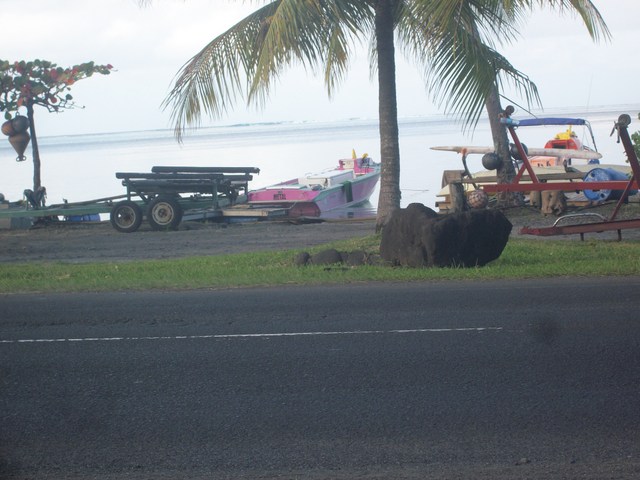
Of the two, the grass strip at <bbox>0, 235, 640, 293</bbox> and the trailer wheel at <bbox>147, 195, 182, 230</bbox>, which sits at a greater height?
the trailer wheel at <bbox>147, 195, 182, 230</bbox>

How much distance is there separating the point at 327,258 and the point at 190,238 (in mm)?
6115

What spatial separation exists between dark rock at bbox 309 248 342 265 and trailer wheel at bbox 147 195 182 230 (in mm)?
7719

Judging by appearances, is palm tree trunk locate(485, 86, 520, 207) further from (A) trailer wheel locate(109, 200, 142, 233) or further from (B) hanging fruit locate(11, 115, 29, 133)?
(B) hanging fruit locate(11, 115, 29, 133)

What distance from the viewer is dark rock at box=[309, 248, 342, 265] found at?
1398 centimetres

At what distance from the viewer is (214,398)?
6805mm

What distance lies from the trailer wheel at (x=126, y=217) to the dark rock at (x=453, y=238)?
9481 millimetres

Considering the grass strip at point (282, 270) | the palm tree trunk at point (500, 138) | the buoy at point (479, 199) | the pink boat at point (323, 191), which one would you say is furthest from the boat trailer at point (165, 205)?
the buoy at point (479, 199)

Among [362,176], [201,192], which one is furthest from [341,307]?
[362,176]

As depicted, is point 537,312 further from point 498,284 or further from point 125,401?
point 125,401

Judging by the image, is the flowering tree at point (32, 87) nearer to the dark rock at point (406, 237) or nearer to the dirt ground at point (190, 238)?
the dirt ground at point (190, 238)

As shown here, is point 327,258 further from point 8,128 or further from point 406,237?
point 8,128

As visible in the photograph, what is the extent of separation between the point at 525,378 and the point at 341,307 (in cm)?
359

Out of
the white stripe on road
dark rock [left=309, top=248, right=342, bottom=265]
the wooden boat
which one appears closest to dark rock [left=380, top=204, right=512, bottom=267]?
dark rock [left=309, top=248, right=342, bottom=265]

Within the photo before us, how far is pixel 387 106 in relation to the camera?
1580cm
